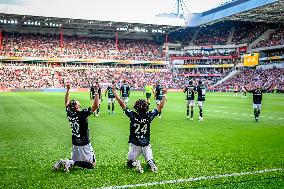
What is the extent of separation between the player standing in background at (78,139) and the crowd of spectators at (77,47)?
6799 centimetres

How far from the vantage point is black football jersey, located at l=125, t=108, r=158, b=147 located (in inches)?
320

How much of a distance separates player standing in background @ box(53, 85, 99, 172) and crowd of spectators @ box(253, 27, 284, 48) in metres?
66.5

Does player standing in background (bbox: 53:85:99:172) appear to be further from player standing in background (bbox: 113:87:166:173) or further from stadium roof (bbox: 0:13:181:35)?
stadium roof (bbox: 0:13:181:35)

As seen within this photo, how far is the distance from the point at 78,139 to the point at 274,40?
231ft

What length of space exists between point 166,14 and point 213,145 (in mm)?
87844

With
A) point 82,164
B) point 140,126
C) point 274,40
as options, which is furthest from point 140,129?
point 274,40

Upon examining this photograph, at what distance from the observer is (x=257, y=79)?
66.9 metres

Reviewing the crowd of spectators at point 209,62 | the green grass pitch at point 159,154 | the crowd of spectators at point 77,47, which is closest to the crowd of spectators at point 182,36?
the crowd of spectators at point 77,47

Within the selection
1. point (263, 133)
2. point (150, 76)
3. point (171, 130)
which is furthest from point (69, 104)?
point (150, 76)

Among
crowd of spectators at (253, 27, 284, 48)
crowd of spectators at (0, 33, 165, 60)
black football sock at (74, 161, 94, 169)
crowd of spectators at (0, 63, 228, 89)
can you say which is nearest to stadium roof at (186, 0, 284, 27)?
crowd of spectators at (253, 27, 284, 48)

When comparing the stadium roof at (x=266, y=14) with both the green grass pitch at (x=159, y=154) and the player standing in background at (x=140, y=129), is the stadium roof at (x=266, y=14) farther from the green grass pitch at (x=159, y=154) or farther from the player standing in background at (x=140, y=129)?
the player standing in background at (x=140, y=129)

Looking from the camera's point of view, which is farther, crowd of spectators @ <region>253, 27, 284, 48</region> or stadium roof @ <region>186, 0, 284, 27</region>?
crowd of spectators @ <region>253, 27, 284, 48</region>

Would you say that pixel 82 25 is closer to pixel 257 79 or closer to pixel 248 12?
pixel 248 12

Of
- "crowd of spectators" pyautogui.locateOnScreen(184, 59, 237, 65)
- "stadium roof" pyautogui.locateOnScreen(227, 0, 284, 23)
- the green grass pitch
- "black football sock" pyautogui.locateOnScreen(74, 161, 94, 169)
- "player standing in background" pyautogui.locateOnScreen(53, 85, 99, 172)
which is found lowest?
the green grass pitch
